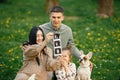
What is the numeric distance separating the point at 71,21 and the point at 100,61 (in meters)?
6.09

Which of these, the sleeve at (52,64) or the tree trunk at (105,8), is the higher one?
the tree trunk at (105,8)

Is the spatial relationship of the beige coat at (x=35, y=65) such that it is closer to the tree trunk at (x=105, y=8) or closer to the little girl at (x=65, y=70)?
the little girl at (x=65, y=70)

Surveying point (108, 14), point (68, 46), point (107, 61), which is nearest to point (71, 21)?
point (108, 14)

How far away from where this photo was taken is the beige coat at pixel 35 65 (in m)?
6.59

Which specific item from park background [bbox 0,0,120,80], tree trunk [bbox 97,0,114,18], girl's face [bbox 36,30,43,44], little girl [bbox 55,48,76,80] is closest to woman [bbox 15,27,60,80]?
girl's face [bbox 36,30,43,44]

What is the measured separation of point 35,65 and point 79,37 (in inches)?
230

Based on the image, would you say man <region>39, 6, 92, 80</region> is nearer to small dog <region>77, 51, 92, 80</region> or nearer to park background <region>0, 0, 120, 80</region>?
small dog <region>77, 51, 92, 80</region>

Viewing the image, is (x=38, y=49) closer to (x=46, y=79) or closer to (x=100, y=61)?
(x=46, y=79)

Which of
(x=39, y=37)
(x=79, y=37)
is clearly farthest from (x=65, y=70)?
(x=79, y=37)

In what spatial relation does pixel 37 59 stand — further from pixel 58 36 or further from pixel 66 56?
pixel 58 36

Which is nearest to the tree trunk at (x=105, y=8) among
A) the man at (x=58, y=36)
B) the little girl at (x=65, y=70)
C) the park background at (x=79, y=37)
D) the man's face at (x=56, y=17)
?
the park background at (x=79, y=37)

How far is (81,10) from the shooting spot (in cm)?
1958

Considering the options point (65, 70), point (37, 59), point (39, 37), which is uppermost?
point (39, 37)

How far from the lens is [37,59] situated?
6.70m
